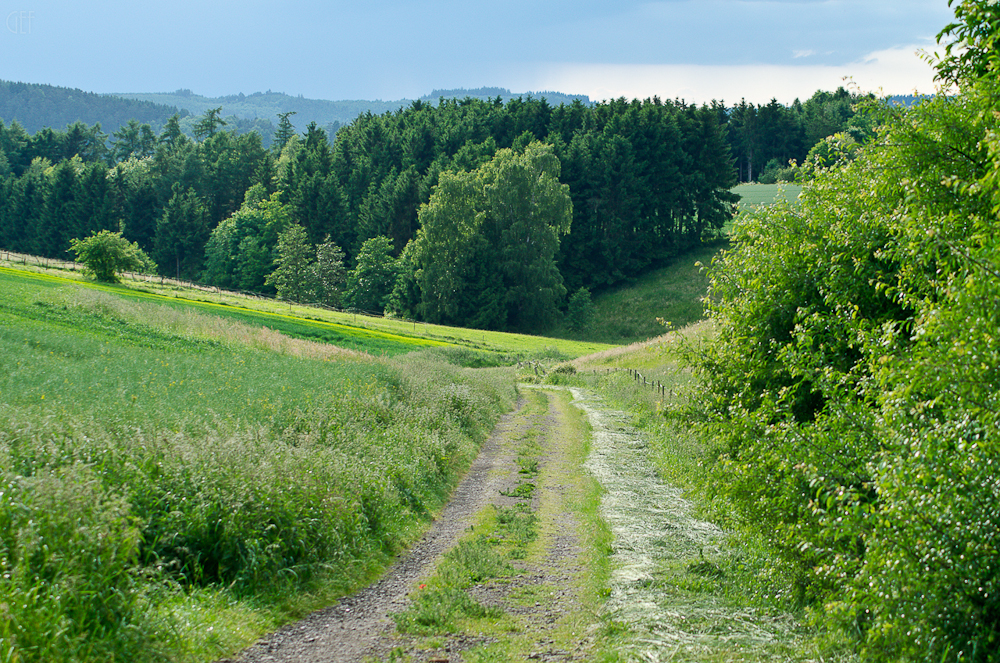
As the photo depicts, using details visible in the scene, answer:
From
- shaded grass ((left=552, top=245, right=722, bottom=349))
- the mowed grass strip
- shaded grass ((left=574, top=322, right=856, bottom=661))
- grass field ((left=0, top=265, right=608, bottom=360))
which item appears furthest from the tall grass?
shaded grass ((left=552, top=245, right=722, bottom=349))

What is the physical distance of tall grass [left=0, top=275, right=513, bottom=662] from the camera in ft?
21.1

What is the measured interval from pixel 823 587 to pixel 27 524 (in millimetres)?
8369


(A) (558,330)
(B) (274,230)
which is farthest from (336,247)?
(A) (558,330)

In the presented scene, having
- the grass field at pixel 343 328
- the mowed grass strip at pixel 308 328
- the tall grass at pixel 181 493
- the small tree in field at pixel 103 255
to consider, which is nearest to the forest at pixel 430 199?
the grass field at pixel 343 328

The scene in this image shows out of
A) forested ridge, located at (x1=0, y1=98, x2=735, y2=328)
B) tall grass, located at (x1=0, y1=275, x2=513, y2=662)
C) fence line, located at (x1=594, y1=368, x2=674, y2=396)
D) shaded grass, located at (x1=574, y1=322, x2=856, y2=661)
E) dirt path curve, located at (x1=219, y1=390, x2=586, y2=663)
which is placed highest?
forested ridge, located at (x1=0, y1=98, x2=735, y2=328)

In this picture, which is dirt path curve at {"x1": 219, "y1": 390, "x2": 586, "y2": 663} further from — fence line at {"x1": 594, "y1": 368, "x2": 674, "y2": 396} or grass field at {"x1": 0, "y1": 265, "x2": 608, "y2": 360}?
grass field at {"x1": 0, "y1": 265, "x2": 608, "y2": 360}

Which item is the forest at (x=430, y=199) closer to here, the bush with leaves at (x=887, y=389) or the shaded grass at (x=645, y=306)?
the shaded grass at (x=645, y=306)

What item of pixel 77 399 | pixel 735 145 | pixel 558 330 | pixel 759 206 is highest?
pixel 735 145

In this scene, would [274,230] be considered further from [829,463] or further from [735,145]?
[829,463]

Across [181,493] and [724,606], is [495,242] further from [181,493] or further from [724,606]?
[724,606]

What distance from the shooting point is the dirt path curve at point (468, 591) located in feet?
25.2

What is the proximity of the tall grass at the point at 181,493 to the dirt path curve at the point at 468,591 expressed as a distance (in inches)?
15.9

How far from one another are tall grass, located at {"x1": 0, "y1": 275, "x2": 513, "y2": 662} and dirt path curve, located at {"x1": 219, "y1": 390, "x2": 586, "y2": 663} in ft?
1.32

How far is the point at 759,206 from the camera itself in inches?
447
